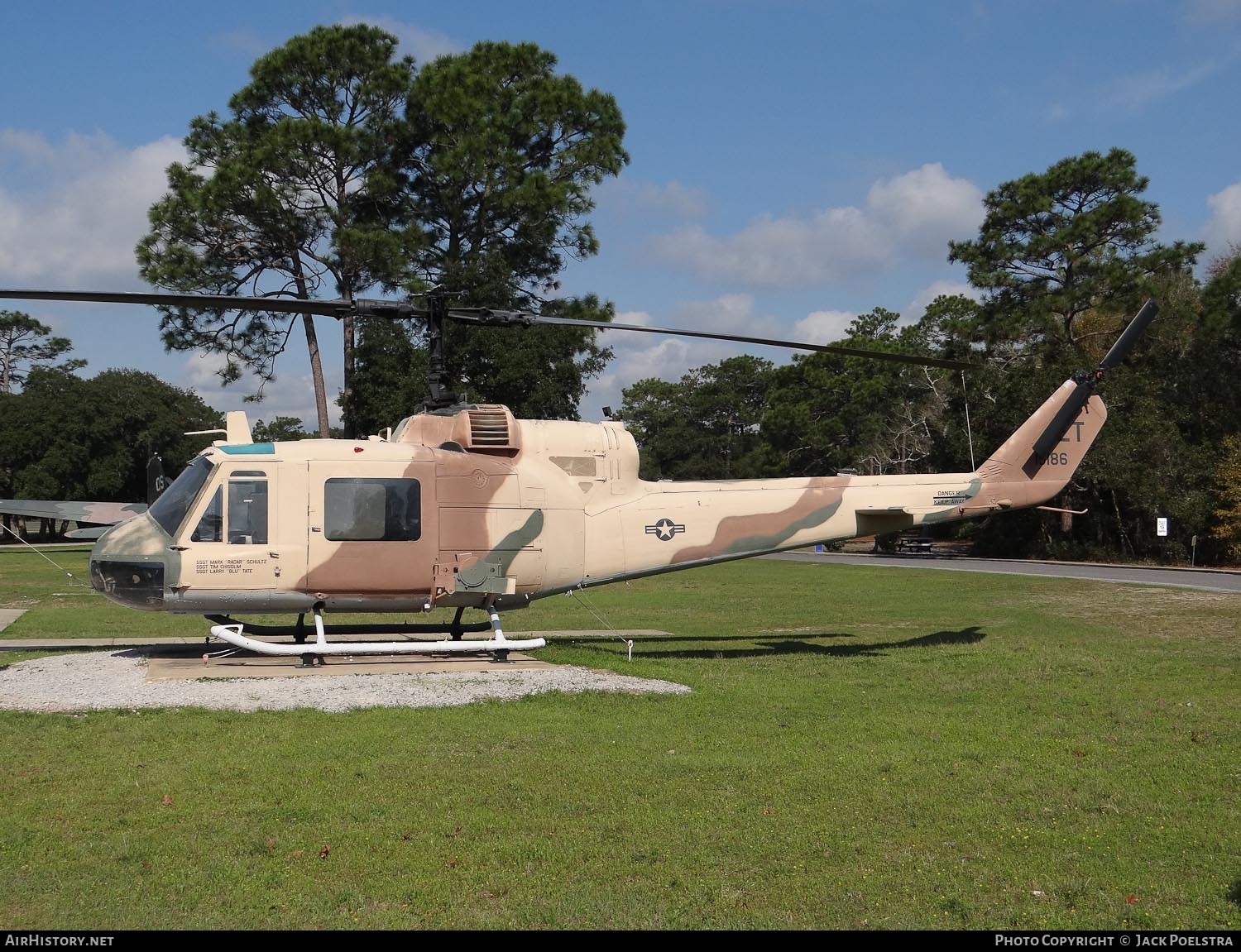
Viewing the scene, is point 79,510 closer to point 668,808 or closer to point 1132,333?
point 1132,333

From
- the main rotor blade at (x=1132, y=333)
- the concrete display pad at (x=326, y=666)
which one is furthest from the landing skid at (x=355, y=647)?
the main rotor blade at (x=1132, y=333)

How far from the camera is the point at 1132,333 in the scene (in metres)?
15.7

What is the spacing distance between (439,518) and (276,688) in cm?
319

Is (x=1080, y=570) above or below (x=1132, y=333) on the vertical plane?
below

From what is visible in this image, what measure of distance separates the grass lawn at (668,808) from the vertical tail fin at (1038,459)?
365 centimetres

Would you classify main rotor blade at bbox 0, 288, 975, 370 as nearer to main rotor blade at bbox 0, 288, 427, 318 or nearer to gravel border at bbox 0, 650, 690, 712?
main rotor blade at bbox 0, 288, 427, 318

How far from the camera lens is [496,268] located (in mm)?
40938

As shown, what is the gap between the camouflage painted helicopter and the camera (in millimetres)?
12977

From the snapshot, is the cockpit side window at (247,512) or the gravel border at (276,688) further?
the cockpit side window at (247,512)

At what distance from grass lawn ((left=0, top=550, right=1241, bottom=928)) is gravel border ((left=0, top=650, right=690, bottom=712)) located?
0.39 meters

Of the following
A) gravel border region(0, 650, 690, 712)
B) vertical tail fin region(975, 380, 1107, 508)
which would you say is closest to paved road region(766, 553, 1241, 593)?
vertical tail fin region(975, 380, 1107, 508)

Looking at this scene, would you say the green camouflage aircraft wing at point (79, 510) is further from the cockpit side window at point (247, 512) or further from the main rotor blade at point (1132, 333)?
the main rotor blade at point (1132, 333)

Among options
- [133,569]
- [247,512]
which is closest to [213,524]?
[247,512]

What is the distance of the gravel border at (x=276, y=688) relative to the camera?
34.8 ft
